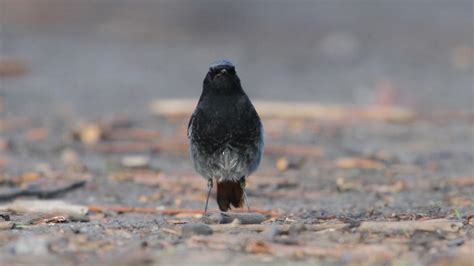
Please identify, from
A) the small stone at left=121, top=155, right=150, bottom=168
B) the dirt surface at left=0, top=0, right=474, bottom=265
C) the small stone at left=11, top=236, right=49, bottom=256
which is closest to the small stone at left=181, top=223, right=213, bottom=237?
the dirt surface at left=0, top=0, right=474, bottom=265

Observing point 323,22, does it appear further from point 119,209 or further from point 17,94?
point 119,209

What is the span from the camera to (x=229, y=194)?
7.32 m

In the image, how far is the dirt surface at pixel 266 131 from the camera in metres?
4.83

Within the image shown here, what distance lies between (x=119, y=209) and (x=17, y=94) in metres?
7.81

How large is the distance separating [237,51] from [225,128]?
1129 centimetres

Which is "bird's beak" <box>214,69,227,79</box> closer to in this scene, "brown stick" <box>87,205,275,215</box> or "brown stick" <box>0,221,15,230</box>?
"brown stick" <box>87,205,275,215</box>

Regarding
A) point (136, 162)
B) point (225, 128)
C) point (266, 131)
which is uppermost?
point (225, 128)

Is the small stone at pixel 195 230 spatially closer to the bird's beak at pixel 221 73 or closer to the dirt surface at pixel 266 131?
the dirt surface at pixel 266 131

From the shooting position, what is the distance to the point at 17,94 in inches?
569

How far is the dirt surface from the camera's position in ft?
15.8

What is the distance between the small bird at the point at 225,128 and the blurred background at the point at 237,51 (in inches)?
249

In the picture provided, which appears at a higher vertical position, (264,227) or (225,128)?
(225,128)

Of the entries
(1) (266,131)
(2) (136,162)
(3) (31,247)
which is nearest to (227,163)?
(2) (136,162)

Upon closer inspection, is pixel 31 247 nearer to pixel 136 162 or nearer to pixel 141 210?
pixel 141 210
